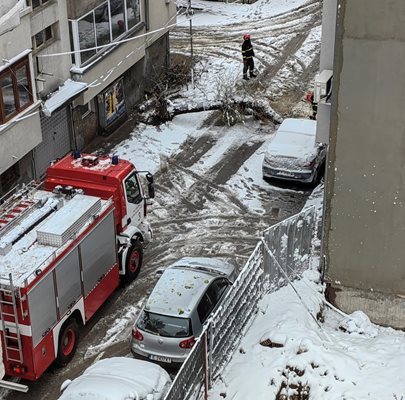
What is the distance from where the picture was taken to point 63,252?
15648 millimetres

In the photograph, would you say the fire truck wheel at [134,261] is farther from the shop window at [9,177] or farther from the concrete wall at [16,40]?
the concrete wall at [16,40]

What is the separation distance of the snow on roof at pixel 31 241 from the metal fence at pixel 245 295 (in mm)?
3939

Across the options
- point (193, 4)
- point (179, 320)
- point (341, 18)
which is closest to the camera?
point (341, 18)

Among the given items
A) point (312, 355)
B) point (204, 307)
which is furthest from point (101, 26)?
point (312, 355)

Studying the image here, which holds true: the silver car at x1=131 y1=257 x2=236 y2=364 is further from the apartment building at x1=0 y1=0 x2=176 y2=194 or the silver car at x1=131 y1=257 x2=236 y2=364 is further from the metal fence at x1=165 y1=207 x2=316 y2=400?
the apartment building at x1=0 y1=0 x2=176 y2=194

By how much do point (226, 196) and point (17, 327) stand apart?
32.7ft

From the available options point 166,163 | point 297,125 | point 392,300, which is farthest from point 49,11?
point 392,300

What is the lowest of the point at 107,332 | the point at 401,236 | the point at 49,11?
the point at 107,332

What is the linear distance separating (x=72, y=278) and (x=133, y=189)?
3.43 m

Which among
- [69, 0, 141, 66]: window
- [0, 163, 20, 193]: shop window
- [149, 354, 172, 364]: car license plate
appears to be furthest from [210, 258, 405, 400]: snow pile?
[69, 0, 141, 66]: window

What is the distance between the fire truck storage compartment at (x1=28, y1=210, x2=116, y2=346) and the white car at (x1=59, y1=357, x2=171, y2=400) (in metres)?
2.11

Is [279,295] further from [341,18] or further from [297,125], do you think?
[297,125]

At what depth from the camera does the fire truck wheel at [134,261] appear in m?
18.8

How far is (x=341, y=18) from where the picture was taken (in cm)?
1245
